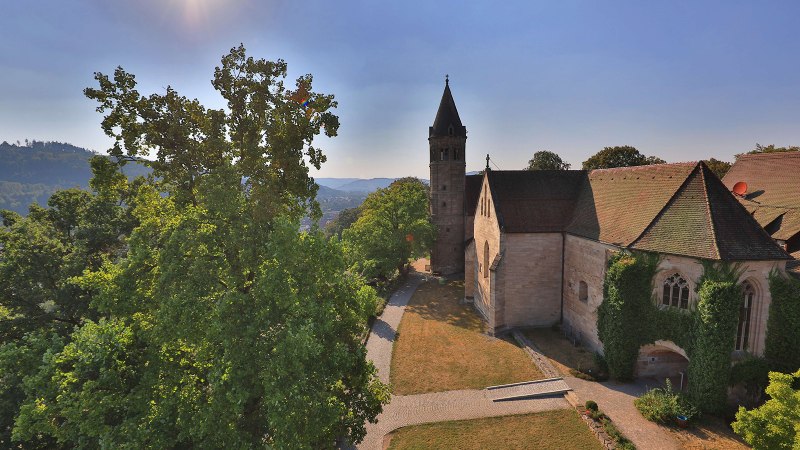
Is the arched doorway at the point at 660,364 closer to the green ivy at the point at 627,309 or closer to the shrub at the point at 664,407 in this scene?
the green ivy at the point at 627,309

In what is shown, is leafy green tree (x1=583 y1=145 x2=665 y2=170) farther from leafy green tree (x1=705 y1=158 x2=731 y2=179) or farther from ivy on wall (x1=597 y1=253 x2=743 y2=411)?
ivy on wall (x1=597 y1=253 x2=743 y2=411)

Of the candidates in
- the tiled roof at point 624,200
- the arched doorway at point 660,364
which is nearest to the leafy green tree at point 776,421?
the arched doorway at point 660,364

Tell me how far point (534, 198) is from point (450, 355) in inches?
593

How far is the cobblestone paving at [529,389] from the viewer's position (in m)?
21.0

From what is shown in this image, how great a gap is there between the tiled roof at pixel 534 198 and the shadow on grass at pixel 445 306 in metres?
9.52

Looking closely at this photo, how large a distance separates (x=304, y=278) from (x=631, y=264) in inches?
755

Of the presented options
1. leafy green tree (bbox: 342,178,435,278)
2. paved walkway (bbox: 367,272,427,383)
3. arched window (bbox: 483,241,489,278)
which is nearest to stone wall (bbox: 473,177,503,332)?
arched window (bbox: 483,241,489,278)

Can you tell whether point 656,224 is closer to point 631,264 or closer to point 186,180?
point 631,264

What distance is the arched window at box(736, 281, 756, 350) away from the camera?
18.7 metres

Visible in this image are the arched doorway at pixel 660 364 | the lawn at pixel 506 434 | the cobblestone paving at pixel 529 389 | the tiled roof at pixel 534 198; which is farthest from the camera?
the tiled roof at pixel 534 198

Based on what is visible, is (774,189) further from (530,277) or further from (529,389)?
(529,389)

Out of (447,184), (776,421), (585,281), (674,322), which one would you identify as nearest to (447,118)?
(447,184)

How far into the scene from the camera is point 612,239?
76.5 feet

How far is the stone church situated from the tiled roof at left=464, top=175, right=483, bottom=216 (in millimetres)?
10788
